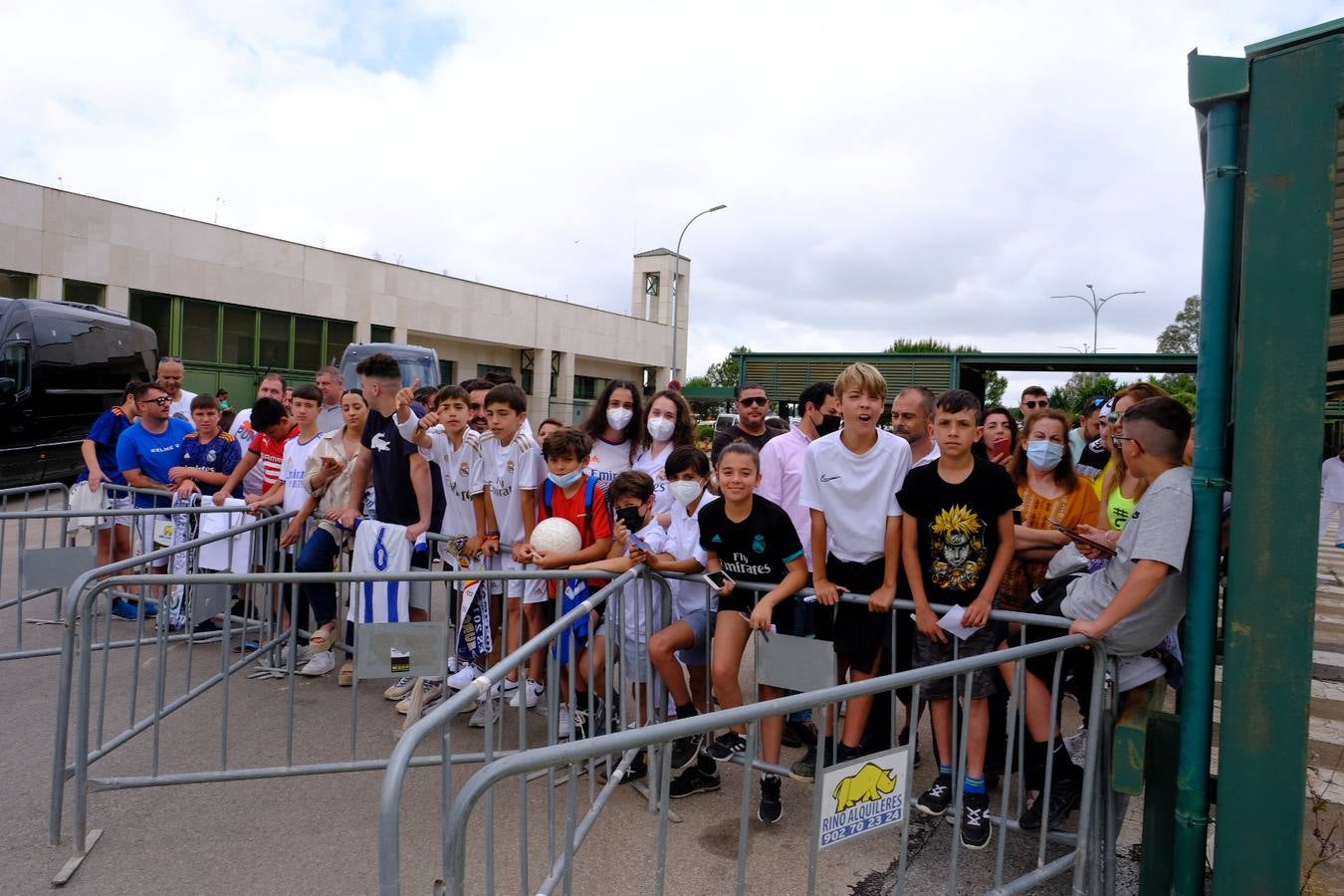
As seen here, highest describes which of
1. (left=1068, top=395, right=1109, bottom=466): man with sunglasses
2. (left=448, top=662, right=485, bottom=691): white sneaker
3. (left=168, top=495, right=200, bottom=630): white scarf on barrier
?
(left=1068, top=395, right=1109, bottom=466): man with sunglasses

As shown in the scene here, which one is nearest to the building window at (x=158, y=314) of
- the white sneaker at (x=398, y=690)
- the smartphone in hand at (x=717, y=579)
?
the white sneaker at (x=398, y=690)

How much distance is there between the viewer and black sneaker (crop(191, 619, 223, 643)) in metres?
5.79

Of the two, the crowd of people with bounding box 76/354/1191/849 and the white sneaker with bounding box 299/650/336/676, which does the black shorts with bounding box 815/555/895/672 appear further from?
the white sneaker with bounding box 299/650/336/676

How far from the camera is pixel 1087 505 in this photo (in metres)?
4.45

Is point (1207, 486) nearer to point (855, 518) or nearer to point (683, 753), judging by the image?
point (855, 518)

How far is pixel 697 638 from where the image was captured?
4320 mm

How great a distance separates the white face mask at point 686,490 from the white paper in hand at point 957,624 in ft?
4.50

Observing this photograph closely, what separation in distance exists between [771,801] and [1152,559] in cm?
188

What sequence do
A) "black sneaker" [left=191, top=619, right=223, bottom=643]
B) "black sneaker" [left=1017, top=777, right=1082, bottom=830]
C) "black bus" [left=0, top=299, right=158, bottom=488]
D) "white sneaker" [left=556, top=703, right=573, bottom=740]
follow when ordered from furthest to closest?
1. "black bus" [left=0, top=299, right=158, bottom=488]
2. "black sneaker" [left=191, top=619, right=223, bottom=643]
3. "white sneaker" [left=556, top=703, right=573, bottom=740]
4. "black sneaker" [left=1017, top=777, right=1082, bottom=830]

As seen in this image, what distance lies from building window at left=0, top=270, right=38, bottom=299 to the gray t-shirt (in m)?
27.5

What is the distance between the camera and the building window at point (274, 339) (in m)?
28.8

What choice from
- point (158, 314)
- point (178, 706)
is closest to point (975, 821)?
point (178, 706)

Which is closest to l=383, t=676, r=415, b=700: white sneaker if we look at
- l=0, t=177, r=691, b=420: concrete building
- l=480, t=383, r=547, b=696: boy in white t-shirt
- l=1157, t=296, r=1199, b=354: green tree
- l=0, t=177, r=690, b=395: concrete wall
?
l=480, t=383, r=547, b=696: boy in white t-shirt

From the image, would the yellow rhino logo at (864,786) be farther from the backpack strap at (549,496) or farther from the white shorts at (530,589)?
the backpack strap at (549,496)
